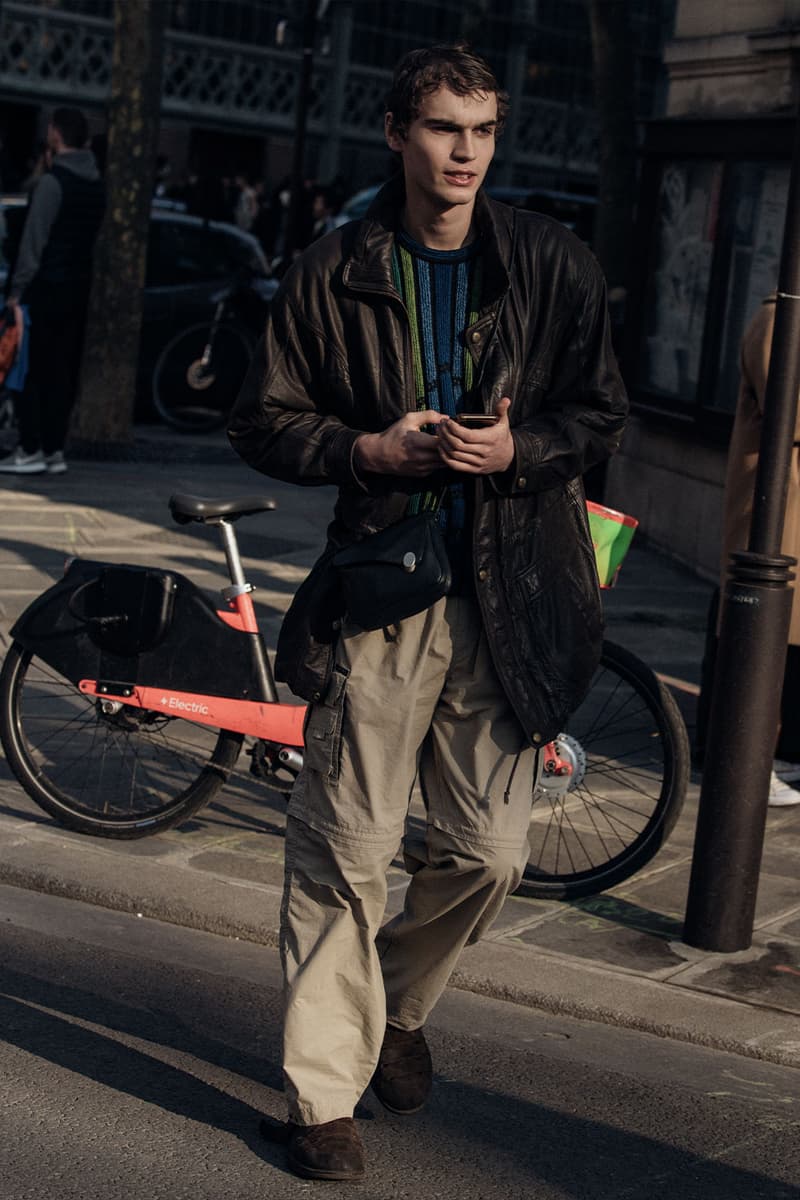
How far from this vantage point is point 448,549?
12.1 feet

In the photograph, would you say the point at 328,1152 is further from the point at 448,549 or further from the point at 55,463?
the point at 55,463

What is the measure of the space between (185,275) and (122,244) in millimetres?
1823

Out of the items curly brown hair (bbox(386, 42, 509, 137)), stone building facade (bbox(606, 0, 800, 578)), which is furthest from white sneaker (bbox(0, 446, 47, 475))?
curly brown hair (bbox(386, 42, 509, 137))

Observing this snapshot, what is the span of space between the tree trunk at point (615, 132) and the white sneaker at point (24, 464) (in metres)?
5.63

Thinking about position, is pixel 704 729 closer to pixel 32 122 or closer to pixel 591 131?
pixel 32 122

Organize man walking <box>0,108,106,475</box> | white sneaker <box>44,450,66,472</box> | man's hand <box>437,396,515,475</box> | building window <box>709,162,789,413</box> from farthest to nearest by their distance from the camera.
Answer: white sneaker <box>44,450,66,472</box> < man walking <box>0,108,106,475</box> < building window <box>709,162,789,413</box> < man's hand <box>437,396,515,475</box>

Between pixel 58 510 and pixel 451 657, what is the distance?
781cm

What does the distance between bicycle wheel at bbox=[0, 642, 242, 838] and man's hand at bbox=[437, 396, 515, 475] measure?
7.59ft

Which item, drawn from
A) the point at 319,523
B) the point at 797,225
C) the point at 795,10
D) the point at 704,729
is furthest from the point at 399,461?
the point at 319,523

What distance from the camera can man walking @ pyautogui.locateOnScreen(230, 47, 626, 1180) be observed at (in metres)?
3.62

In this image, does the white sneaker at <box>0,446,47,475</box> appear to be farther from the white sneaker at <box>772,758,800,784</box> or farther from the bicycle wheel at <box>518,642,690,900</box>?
the bicycle wheel at <box>518,642,690,900</box>

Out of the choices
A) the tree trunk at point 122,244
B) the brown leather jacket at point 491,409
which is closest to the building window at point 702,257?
the tree trunk at point 122,244

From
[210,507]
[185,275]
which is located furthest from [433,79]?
[185,275]

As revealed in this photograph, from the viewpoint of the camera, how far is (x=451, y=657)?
12.1 ft
